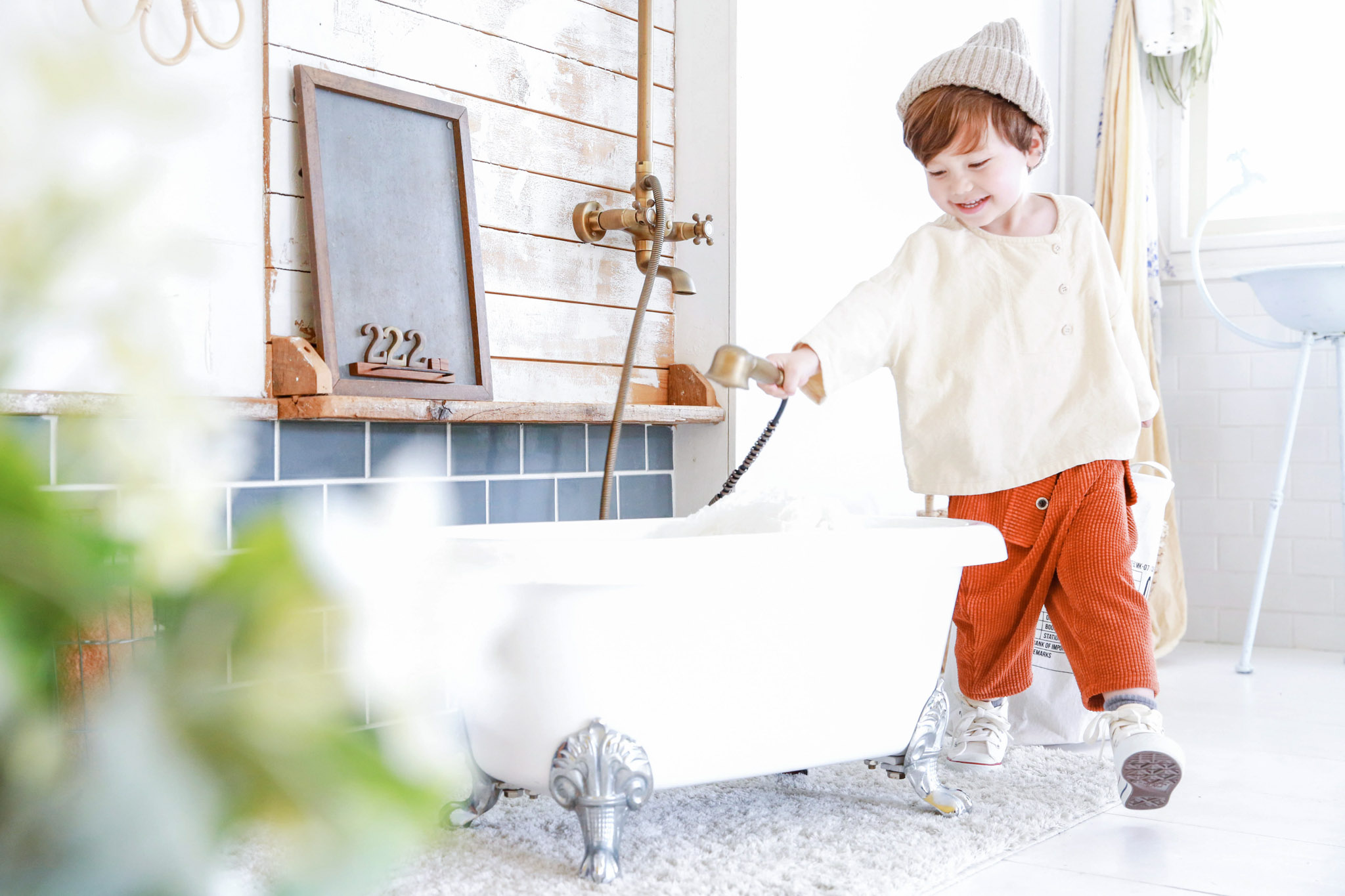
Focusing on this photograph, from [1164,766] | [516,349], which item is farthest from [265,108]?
[1164,766]

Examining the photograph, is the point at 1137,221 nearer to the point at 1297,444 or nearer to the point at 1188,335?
the point at 1188,335

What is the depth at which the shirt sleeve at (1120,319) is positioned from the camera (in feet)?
6.95

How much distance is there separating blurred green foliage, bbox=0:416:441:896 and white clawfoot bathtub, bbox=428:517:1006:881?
1.13m

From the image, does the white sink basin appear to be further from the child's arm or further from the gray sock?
the gray sock

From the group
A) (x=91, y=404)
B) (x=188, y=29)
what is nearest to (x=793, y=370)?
(x=188, y=29)

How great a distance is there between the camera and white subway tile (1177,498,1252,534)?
11.9 feet

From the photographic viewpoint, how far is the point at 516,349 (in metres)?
2.37

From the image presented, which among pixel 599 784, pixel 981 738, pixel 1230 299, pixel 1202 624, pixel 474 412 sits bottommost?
pixel 1202 624

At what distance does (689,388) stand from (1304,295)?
172 cm

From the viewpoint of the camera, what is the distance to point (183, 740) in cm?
17

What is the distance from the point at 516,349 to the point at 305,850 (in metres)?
2.24

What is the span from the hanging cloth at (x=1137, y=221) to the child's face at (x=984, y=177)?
1.61m

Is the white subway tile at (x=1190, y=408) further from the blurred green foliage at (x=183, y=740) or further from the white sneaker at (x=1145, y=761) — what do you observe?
the blurred green foliage at (x=183, y=740)

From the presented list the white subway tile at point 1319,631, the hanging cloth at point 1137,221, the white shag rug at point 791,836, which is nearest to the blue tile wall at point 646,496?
the white shag rug at point 791,836
